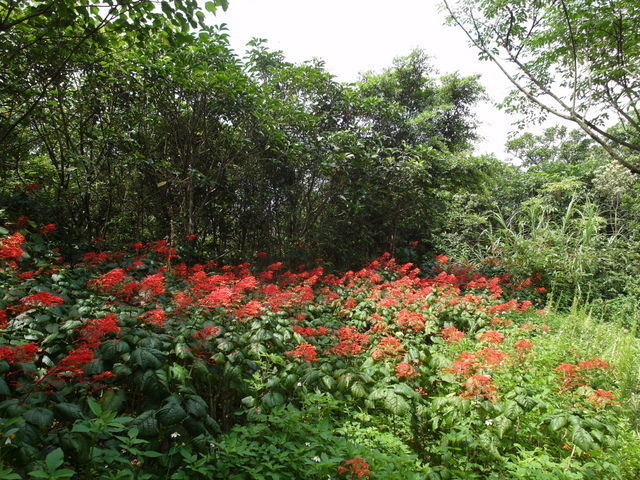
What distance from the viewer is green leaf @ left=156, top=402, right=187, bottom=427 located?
4.77 ft

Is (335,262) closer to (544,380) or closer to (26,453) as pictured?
(544,380)

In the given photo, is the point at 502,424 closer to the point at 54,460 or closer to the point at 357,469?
the point at 357,469

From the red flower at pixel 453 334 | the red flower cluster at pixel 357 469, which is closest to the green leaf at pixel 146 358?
the red flower cluster at pixel 357 469

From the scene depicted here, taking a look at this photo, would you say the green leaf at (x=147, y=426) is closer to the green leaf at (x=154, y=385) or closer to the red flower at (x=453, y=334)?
the green leaf at (x=154, y=385)

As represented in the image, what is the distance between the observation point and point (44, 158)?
4367 millimetres

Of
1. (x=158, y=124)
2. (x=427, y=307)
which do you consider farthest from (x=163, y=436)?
(x=158, y=124)

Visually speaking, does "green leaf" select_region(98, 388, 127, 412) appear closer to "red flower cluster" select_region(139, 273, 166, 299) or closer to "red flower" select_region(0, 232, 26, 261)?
"red flower cluster" select_region(139, 273, 166, 299)

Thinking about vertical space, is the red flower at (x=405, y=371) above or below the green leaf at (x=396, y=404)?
above

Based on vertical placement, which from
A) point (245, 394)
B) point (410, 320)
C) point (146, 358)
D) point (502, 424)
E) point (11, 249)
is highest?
point (11, 249)

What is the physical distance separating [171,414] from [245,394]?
830mm

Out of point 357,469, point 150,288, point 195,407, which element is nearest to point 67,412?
point 195,407

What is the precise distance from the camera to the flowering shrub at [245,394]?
1376mm

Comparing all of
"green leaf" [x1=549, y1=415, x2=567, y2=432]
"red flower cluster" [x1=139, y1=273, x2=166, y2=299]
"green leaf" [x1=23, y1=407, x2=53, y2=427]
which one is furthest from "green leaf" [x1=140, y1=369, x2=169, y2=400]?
"green leaf" [x1=549, y1=415, x2=567, y2=432]

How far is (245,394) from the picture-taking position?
2236 mm
